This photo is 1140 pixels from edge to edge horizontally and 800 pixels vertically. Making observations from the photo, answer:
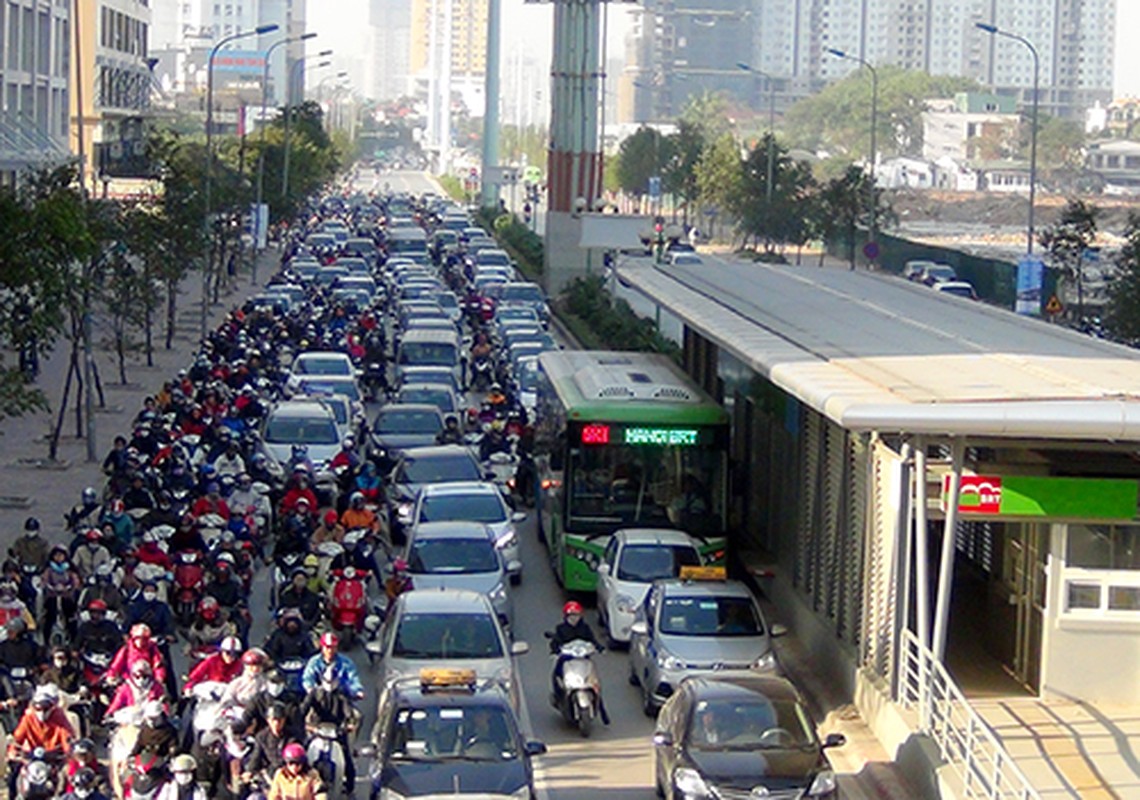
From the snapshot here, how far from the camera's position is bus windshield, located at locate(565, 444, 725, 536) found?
24.2m

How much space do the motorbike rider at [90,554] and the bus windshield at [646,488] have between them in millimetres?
5291

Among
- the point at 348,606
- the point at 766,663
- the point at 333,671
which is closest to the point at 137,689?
the point at 333,671

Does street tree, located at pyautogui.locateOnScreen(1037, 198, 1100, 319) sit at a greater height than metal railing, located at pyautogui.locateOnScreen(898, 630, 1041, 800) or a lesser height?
greater

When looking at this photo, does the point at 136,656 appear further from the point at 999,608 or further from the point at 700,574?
the point at 999,608

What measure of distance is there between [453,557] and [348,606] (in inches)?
56.4

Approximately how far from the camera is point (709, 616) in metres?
20.0

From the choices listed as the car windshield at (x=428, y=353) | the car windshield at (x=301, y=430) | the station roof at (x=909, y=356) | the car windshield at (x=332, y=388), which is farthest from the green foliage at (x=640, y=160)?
the car windshield at (x=301, y=430)

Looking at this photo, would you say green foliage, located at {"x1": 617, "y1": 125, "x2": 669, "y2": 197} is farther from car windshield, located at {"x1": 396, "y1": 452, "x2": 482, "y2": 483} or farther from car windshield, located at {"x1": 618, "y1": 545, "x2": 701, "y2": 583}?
car windshield, located at {"x1": 618, "y1": 545, "x2": 701, "y2": 583}

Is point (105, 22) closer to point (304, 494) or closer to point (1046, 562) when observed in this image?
point (304, 494)

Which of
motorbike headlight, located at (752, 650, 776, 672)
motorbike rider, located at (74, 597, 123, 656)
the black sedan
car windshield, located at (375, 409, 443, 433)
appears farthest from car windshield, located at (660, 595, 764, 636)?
car windshield, located at (375, 409, 443, 433)

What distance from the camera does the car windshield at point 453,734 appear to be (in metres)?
15.2

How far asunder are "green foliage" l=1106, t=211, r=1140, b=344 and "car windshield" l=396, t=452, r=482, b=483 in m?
21.4

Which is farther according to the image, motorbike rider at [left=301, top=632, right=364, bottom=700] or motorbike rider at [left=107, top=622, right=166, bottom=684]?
motorbike rider at [left=107, top=622, right=166, bottom=684]

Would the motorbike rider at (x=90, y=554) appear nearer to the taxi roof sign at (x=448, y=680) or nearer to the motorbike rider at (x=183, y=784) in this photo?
the taxi roof sign at (x=448, y=680)
